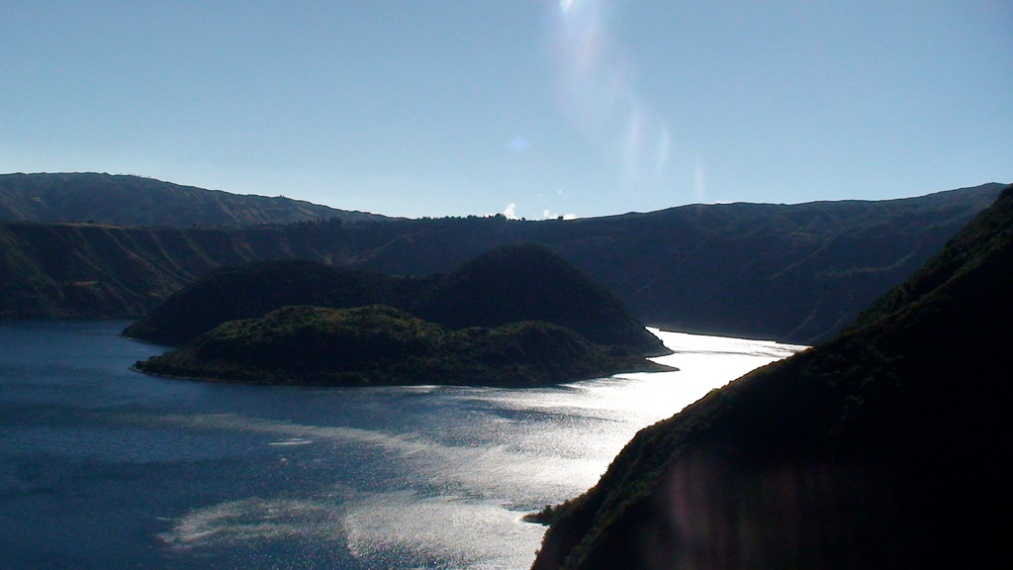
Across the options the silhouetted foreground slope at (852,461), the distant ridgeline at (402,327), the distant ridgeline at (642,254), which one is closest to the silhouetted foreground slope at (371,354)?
the distant ridgeline at (402,327)

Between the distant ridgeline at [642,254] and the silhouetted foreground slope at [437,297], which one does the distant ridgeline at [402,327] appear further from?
the distant ridgeline at [642,254]

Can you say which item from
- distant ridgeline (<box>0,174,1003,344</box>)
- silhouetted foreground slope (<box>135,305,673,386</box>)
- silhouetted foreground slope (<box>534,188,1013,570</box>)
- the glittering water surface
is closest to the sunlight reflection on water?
the glittering water surface

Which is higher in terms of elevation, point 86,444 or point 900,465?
point 900,465

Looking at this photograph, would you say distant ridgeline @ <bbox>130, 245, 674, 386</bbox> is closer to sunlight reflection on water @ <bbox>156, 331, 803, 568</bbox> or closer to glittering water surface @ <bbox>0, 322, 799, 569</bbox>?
glittering water surface @ <bbox>0, 322, 799, 569</bbox>

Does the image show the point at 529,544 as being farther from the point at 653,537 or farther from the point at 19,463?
the point at 19,463

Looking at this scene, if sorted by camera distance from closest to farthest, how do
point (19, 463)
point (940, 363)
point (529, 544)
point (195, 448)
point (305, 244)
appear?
point (940, 363), point (529, 544), point (19, 463), point (195, 448), point (305, 244)

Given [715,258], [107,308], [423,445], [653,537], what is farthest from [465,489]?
[715,258]

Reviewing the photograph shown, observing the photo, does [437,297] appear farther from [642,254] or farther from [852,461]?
[852,461]
